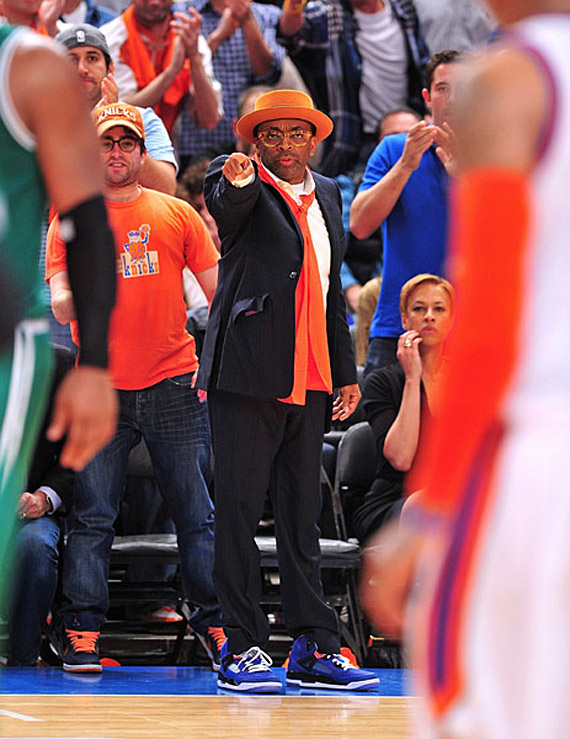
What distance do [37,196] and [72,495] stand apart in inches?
152

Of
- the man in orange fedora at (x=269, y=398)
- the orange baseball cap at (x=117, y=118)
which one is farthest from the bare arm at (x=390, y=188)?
the orange baseball cap at (x=117, y=118)

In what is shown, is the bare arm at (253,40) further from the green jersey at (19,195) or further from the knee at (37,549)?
the green jersey at (19,195)

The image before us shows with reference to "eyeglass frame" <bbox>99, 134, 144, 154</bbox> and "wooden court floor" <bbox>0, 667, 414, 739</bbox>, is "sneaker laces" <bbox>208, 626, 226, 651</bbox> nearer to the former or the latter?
"wooden court floor" <bbox>0, 667, 414, 739</bbox>

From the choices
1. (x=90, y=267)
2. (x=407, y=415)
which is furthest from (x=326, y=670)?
(x=90, y=267)

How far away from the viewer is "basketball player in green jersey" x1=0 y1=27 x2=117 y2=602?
6.92 feet

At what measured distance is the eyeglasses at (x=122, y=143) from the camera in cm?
561

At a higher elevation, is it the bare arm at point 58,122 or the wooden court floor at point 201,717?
the bare arm at point 58,122

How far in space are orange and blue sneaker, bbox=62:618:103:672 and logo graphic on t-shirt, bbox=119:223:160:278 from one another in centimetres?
154

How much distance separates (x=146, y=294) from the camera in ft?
18.4

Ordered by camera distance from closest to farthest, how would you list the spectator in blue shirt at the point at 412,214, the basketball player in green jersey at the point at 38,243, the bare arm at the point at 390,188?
the basketball player in green jersey at the point at 38,243
the bare arm at the point at 390,188
the spectator in blue shirt at the point at 412,214

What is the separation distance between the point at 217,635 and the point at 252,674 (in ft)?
2.66

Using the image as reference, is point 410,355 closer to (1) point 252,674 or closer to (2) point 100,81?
(1) point 252,674

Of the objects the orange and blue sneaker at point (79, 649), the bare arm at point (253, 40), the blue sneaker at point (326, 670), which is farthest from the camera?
the bare arm at point (253, 40)

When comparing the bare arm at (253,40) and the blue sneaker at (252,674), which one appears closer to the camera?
the blue sneaker at (252,674)
